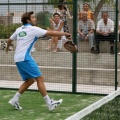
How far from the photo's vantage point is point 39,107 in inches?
375

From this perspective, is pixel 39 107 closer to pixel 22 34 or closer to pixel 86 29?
pixel 22 34

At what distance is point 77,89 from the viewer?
11.8 m

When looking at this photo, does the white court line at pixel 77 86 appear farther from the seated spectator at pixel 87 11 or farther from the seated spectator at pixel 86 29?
the seated spectator at pixel 87 11

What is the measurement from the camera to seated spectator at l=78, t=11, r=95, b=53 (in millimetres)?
11723

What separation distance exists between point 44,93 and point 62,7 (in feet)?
11.8

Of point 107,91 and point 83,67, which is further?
point 83,67

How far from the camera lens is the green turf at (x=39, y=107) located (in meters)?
8.62

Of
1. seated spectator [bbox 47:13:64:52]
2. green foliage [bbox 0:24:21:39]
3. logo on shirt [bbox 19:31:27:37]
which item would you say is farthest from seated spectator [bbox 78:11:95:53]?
logo on shirt [bbox 19:31:27:37]

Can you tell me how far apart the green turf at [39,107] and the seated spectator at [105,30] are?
1483 mm

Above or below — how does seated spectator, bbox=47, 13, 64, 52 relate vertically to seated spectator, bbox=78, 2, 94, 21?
below

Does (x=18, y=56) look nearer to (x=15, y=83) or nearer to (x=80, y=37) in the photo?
(x=80, y=37)

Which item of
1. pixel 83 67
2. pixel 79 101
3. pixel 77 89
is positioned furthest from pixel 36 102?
pixel 83 67

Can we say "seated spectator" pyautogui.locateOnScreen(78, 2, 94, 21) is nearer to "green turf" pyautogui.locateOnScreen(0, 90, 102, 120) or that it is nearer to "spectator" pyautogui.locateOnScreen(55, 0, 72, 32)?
"spectator" pyautogui.locateOnScreen(55, 0, 72, 32)

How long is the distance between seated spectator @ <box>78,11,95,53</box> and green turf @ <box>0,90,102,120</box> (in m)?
1.47
